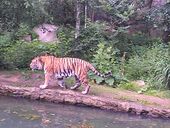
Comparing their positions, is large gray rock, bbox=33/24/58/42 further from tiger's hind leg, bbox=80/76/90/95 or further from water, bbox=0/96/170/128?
water, bbox=0/96/170/128

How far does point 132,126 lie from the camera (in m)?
9.26

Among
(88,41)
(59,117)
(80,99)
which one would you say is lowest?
(59,117)

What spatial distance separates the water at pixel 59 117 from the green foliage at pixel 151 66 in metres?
2.03

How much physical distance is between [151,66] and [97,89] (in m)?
2.01

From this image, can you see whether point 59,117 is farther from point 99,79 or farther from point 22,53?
point 22,53

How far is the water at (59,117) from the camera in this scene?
29.2 ft

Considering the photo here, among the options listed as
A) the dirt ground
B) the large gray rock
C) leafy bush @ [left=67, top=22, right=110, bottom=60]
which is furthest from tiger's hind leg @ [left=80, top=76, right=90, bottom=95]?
the large gray rock

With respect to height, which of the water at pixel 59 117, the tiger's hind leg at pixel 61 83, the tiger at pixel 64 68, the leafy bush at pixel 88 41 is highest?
the leafy bush at pixel 88 41

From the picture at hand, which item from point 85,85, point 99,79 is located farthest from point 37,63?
point 99,79

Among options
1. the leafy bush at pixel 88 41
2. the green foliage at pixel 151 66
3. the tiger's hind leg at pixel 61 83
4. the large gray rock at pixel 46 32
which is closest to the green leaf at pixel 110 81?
the green foliage at pixel 151 66

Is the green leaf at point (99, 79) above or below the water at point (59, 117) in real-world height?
above

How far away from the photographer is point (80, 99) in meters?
10.4

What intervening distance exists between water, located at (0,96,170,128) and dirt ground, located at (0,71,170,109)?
0.63 m

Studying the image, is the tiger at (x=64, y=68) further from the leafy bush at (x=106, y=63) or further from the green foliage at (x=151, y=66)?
the green foliage at (x=151, y=66)
